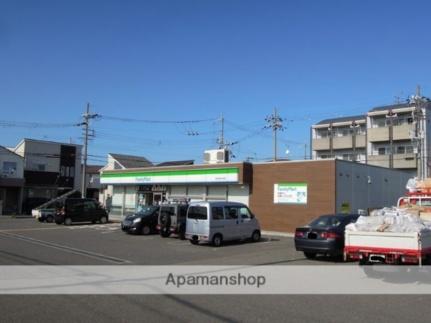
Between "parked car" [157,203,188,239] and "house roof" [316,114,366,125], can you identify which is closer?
"parked car" [157,203,188,239]

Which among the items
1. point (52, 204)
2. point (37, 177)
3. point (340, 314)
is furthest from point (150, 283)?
point (37, 177)

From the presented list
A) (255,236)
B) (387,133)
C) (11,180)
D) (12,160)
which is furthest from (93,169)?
(255,236)

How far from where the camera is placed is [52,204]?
55.4m

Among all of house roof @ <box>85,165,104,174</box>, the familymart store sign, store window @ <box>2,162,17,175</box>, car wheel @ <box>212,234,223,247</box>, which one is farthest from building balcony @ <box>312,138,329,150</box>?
car wheel @ <box>212,234,223,247</box>

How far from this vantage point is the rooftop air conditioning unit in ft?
127

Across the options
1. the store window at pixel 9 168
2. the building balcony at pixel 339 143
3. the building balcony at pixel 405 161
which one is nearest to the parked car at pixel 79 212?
the store window at pixel 9 168

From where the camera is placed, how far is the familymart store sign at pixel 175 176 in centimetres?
3259

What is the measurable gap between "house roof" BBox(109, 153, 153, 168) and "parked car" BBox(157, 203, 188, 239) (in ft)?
115

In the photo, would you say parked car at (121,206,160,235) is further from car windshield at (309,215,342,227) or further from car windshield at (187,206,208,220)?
car windshield at (309,215,342,227)

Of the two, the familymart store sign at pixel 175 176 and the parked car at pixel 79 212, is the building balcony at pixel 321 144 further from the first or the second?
the parked car at pixel 79 212

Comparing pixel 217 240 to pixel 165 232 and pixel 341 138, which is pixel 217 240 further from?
pixel 341 138

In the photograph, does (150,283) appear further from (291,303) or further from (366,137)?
(366,137)

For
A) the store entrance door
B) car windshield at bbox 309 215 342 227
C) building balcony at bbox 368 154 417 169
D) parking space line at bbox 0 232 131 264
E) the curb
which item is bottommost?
parking space line at bbox 0 232 131 264

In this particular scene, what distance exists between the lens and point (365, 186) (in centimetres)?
3078
